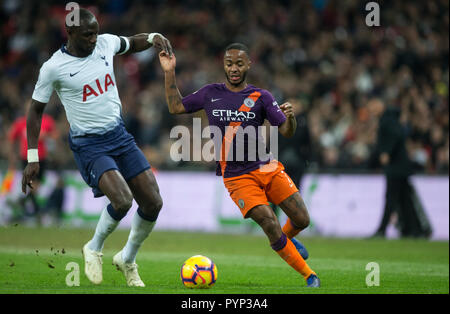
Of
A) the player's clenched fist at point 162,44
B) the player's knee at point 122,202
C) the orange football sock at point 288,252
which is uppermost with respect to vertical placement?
the player's clenched fist at point 162,44

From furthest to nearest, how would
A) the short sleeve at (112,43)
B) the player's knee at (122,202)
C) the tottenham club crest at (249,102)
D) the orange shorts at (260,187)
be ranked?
1. the short sleeve at (112,43)
2. the tottenham club crest at (249,102)
3. the orange shorts at (260,187)
4. the player's knee at (122,202)

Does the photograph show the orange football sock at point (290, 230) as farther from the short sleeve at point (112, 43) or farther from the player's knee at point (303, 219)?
the short sleeve at point (112, 43)

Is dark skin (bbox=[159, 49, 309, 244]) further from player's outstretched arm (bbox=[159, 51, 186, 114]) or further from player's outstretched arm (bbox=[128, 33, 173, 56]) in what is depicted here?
player's outstretched arm (bbox=[128, 33, 173, 56])

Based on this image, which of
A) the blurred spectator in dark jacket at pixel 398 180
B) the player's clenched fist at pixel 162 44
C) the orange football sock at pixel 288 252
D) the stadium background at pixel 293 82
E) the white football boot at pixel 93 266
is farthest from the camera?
the stadium background at pixel 293 82

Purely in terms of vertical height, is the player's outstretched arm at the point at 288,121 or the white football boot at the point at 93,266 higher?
the player's outstretched arm at the point at 288,121

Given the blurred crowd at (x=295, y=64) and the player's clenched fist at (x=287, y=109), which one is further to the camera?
the blurred crowd at (x=295, y=64)

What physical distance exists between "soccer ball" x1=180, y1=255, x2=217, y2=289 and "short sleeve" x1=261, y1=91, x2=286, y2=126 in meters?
1.68

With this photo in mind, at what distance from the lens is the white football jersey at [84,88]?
793 cm

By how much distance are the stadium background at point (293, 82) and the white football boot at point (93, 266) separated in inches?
318

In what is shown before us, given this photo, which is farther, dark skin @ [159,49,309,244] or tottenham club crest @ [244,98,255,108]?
tottenham club crest @ [244,98,255,108]

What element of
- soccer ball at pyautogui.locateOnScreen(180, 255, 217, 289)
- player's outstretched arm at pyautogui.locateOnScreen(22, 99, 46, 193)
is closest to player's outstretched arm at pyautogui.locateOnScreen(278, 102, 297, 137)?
soccer ball at pyautogui.locateOnScreen(180, 255, 217, 289)

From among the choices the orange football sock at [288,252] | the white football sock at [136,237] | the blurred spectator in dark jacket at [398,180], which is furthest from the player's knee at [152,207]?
the blurred spectator in dark jacket at [398,180]

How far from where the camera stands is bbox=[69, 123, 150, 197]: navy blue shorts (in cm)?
804
